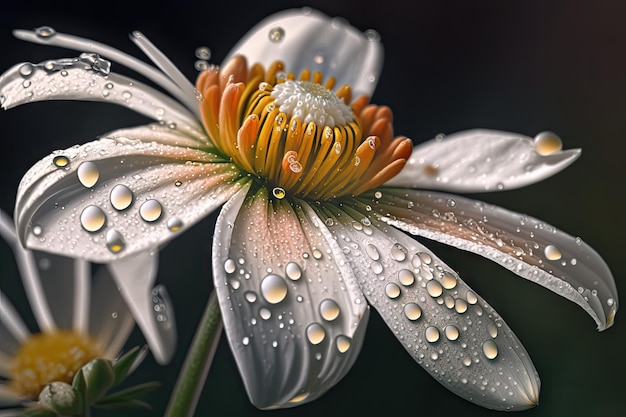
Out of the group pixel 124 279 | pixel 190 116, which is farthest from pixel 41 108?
pixel 190 116

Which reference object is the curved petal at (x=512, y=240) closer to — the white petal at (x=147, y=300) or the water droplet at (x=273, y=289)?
the water droplet at (x=273, y=289)

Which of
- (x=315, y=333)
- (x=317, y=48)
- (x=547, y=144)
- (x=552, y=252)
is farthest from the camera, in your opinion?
(x=317, y=48)

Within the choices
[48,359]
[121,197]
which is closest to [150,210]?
[121,197]

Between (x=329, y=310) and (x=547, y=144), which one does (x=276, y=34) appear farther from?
(x=329, y=310)

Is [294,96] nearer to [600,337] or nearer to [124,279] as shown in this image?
[124,279]

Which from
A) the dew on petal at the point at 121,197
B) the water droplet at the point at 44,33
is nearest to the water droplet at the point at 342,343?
the dew on petal at the point at 121,197

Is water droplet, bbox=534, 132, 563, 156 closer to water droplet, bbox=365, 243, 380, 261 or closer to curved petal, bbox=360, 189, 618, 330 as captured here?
curved petal, bbox=360, 189, 618, 330

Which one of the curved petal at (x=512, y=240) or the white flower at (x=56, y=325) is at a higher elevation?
the curved petal at (x=512, y=240)
